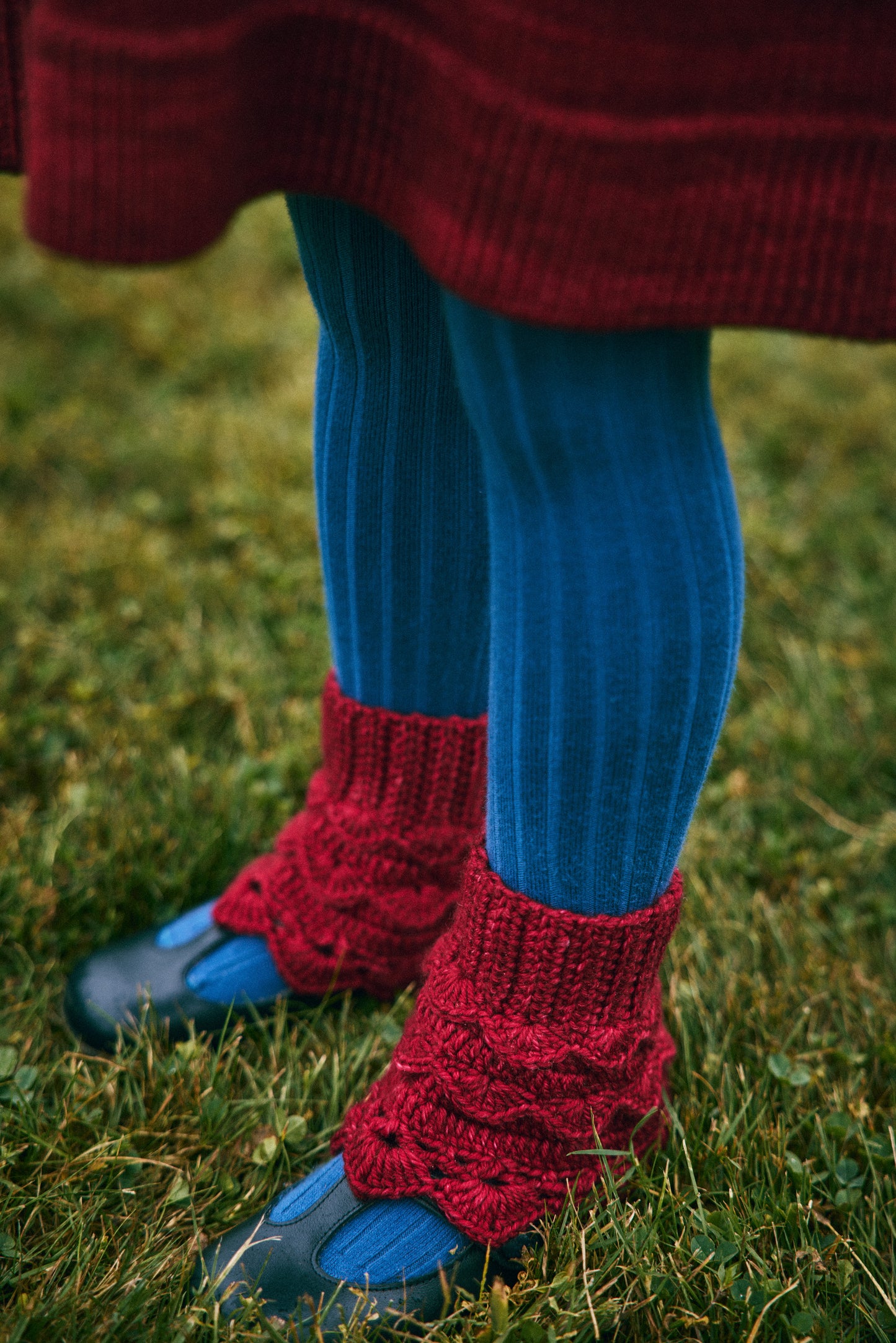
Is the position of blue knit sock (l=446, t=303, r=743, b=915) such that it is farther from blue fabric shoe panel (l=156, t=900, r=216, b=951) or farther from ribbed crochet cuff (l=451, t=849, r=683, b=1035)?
blue fabric shoe panel (l=156, t=900, r=216, b=951)

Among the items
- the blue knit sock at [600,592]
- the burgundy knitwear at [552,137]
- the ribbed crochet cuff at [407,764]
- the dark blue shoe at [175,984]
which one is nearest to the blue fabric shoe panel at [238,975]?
the dark blue shoe at [175,984]

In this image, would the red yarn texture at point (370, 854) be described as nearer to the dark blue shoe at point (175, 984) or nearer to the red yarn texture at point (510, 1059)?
the dark blue shoe at point (175, 984)

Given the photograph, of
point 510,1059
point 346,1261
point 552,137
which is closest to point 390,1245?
point 346,1261

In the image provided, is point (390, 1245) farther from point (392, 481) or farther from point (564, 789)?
point (392, 481)

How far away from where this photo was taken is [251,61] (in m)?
0.63

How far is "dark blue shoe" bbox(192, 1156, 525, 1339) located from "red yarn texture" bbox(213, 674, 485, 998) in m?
0.26

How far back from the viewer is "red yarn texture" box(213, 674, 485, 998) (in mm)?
1110

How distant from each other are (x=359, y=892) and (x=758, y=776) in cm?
72

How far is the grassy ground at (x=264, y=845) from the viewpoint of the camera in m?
0.92

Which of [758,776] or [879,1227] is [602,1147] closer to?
[879,1227]

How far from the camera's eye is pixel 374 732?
1105mm

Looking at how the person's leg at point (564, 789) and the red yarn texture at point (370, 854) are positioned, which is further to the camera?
the red yarn texture at point (370, 854)

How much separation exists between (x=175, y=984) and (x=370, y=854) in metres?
0.25

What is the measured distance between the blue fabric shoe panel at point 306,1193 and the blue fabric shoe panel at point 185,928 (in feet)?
1.01
